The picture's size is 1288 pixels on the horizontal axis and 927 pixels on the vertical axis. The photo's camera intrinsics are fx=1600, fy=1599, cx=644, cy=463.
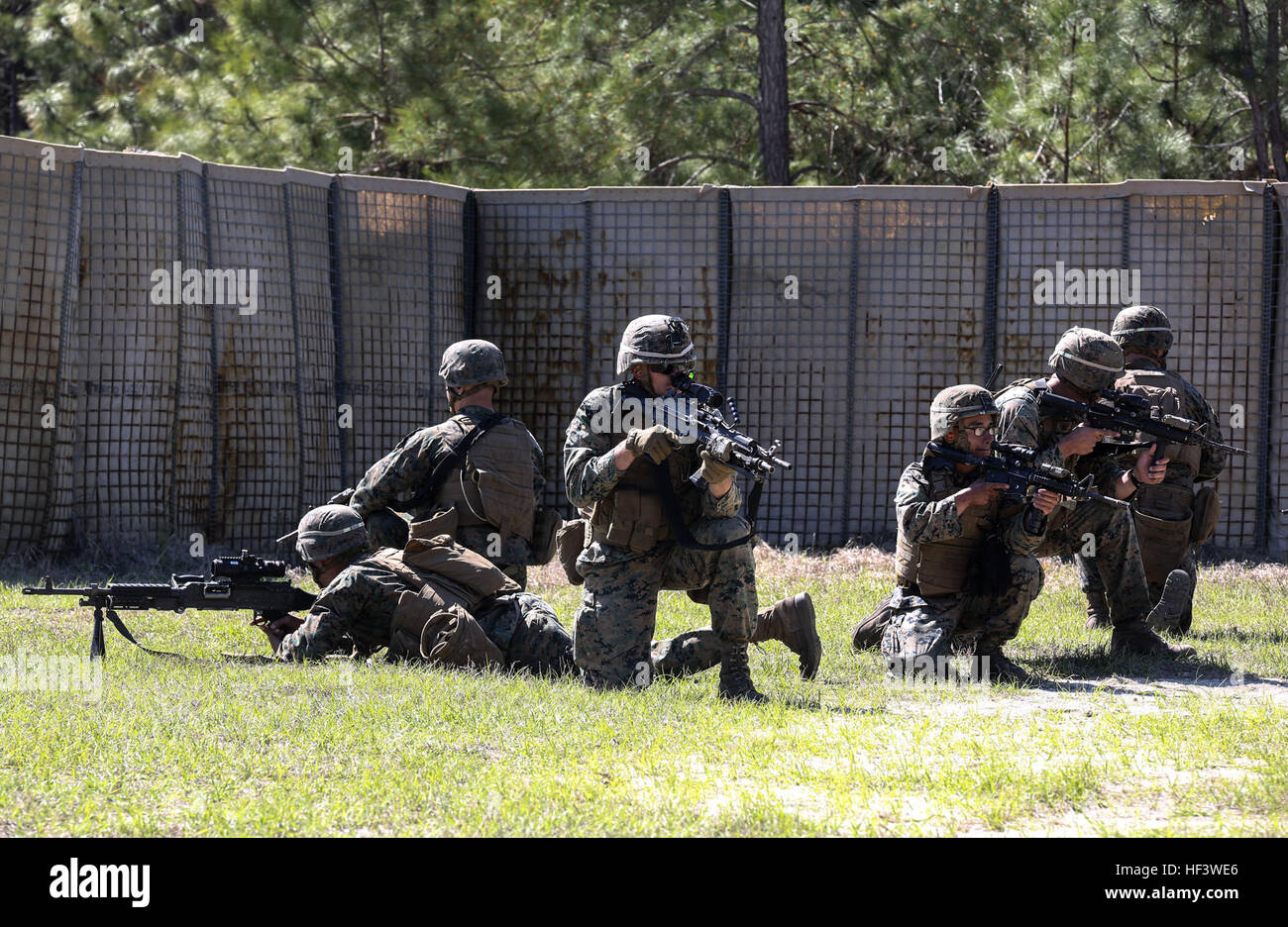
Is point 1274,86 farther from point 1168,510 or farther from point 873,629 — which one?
point 873,629

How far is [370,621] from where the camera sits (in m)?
7.47

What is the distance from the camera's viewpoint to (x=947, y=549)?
304 inches

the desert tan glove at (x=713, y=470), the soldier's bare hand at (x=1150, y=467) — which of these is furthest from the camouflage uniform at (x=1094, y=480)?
the desert tan glove at (x=713, y=470)

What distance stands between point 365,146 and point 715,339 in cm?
696

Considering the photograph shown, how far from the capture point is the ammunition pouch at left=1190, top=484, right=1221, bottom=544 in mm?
9148

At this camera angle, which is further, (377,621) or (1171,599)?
(1171,599)

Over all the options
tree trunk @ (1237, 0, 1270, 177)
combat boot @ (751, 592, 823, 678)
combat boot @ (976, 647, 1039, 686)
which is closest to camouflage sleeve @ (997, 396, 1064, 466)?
combat boot @ (976, 647, 1039, 686)

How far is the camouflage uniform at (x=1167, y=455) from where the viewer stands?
9.07 m

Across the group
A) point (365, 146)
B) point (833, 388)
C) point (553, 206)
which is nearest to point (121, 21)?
point (365, 146)

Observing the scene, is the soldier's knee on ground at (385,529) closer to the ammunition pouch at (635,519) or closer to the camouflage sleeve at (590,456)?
the camouflage sleeve at (590,456)

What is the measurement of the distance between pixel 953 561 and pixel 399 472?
2754 mm

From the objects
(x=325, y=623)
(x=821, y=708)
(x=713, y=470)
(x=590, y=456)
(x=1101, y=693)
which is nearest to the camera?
(x=713, y=470)

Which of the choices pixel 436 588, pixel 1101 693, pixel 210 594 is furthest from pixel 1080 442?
pixel 210 594

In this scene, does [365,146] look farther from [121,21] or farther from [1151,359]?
[1151,359]
